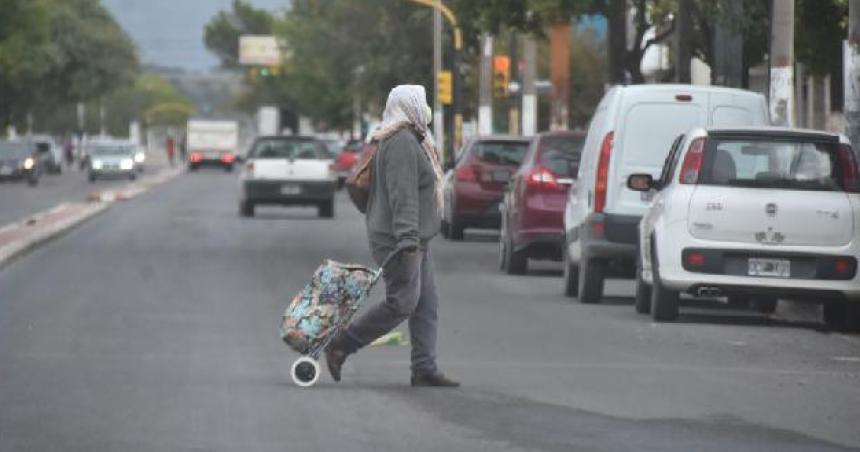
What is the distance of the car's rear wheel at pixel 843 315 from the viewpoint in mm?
19203

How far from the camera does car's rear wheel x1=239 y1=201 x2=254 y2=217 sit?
146ft

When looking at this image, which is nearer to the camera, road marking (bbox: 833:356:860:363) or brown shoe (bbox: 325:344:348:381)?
brown shoe (bbox: 325:344:348:381)

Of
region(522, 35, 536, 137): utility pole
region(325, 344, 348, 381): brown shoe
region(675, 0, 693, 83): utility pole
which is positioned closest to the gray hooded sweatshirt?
region(325, 344, 348, 381): brown shoe

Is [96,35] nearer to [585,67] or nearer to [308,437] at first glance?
[585,67]

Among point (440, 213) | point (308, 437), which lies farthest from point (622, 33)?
point (308, 437)

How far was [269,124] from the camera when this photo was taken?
125938 millimetres

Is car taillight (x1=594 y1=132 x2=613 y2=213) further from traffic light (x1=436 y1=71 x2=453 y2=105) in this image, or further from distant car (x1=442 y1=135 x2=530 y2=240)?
traffic light (x1=436 y1=71 x2=453 y2=105)

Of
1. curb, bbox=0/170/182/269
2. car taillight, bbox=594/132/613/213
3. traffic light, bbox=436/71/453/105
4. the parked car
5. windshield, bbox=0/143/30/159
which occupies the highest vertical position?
traffic light, bbox=436/71/453/105

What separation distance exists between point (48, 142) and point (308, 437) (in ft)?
284

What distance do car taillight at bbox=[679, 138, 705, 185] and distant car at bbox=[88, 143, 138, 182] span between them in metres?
65.6

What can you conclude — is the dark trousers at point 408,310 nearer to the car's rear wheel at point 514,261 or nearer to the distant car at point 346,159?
the car's rear wheel at point 514,261

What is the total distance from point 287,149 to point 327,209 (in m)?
1.36

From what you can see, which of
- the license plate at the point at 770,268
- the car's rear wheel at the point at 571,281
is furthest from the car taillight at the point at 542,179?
the license plate at the point at 770,268

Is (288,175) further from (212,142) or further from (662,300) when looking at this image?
(212,142)
